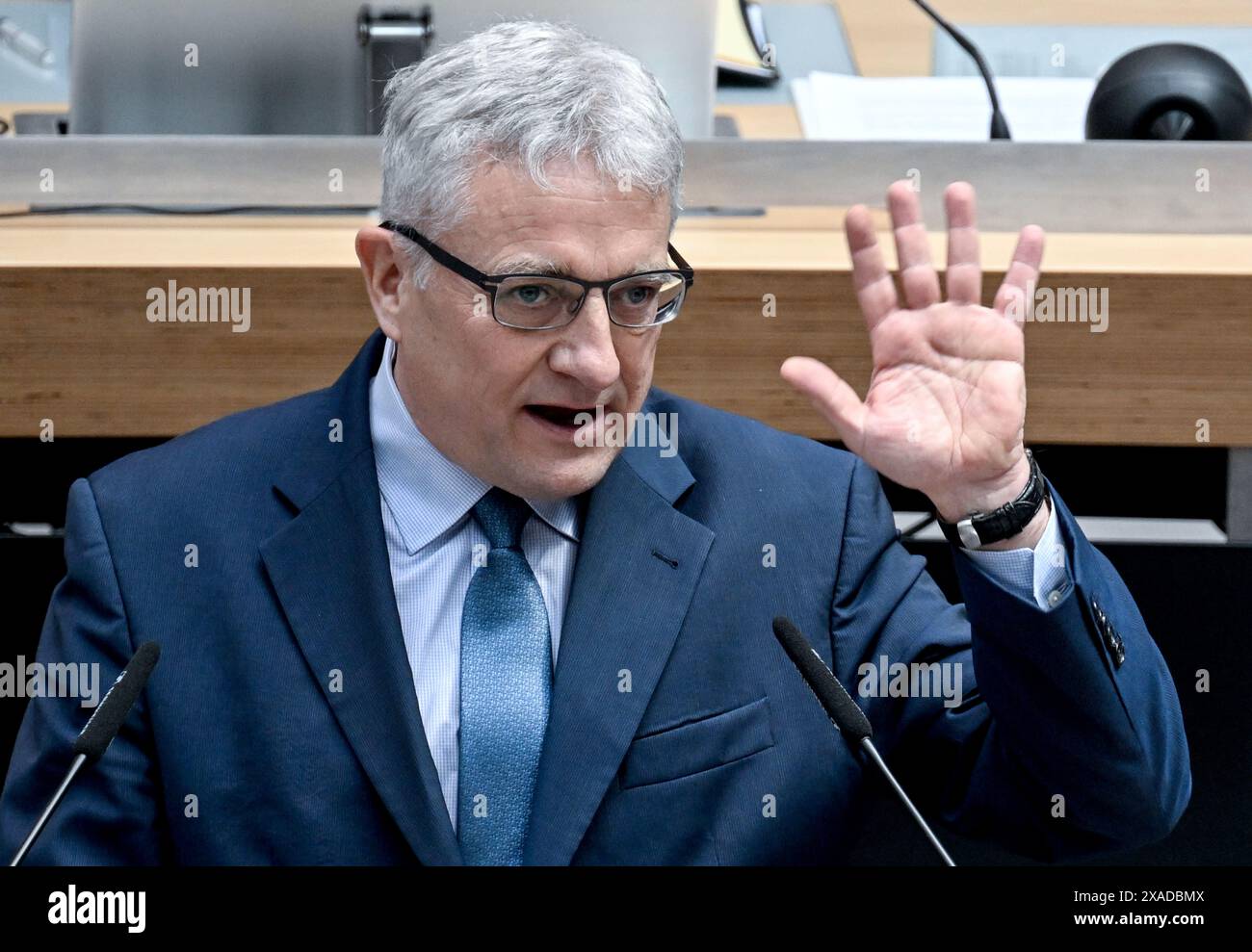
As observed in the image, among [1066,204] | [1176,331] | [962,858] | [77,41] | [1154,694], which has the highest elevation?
[77,41]

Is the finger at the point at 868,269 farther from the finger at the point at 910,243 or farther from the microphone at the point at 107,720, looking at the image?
the microphone at the point at 107,720

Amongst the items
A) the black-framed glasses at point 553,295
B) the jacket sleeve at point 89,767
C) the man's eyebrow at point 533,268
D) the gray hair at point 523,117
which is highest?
the gray hair at point 523,117

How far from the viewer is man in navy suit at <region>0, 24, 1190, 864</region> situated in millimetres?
841

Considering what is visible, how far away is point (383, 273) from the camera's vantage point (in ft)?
3.13

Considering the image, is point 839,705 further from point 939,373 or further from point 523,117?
point 523,117

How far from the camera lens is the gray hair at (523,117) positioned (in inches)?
33.7

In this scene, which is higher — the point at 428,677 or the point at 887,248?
the point at 887,248

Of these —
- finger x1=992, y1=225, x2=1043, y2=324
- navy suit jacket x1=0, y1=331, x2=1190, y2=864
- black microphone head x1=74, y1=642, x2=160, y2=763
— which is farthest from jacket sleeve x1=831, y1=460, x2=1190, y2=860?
black microphone head x1=74, y1=642, x2=160, y2=763

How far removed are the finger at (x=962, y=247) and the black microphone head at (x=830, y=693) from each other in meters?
0.20

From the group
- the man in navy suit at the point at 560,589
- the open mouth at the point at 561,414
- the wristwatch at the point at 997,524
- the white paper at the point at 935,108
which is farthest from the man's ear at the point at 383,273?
the white paper at the point at 935,108

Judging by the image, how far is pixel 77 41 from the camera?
53.6 inches

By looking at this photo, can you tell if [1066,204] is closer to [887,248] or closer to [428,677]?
[887,248]

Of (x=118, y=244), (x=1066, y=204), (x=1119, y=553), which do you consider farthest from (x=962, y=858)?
(x=118, y=244)

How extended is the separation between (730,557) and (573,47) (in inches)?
12.1
